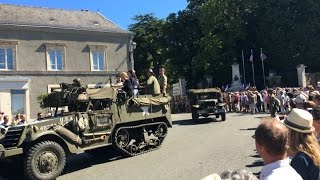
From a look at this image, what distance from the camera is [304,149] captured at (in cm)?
423

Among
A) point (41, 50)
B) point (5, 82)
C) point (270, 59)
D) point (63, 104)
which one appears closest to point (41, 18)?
point (41, 50)

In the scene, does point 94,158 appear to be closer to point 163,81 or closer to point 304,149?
point 163,81

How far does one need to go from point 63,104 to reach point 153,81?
3437mm

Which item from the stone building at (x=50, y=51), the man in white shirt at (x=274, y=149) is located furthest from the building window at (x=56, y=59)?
the man in white shirt at (x=274, y=149)

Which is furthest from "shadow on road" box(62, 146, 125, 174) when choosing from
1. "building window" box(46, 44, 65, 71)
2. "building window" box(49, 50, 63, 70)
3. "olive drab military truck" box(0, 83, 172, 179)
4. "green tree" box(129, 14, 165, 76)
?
"green tree" box(129, 14, 165, 76)

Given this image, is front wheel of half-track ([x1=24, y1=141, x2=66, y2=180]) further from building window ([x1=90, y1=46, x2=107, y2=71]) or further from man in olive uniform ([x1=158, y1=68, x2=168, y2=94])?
building window ([x1=90, y1=46, x2=107, y2=71])

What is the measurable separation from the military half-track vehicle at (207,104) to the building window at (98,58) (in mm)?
17473

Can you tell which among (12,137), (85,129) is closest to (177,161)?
(85,129)

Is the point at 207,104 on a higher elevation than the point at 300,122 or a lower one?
higher

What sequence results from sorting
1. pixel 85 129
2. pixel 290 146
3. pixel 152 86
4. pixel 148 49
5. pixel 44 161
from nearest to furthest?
1. pixel 290 146
2. pixel 44 161
3. pixel 85 129
4. pixel 152 86
5. pixel 148 49

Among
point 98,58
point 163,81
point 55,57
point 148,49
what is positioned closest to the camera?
point 163,81

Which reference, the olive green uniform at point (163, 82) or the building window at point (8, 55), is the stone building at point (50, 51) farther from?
the olive green uniform at point (163, 82)

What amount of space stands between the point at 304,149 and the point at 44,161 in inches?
340

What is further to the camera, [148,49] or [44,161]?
[148,49]
